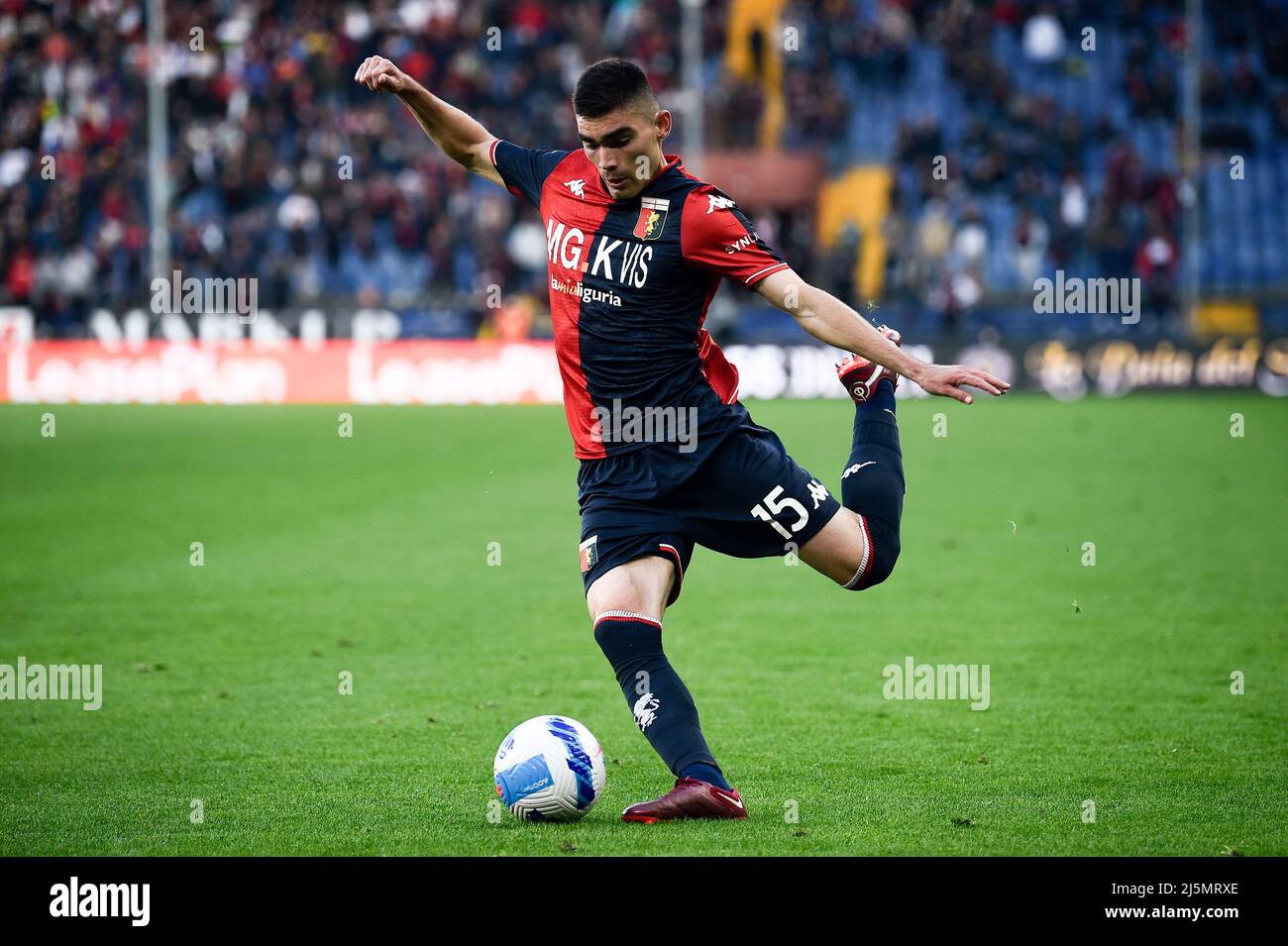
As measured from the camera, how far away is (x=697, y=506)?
5.45m

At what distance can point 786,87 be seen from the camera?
108ft

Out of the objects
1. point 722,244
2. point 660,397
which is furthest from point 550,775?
point 722,244

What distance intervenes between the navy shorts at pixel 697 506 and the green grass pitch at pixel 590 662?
0.87 metres

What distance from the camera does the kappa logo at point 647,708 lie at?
5.30m

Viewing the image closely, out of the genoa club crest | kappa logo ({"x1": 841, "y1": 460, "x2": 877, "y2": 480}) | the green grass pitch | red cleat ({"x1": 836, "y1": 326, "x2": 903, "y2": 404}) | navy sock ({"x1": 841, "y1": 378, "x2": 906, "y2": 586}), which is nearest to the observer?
the green grass pitch

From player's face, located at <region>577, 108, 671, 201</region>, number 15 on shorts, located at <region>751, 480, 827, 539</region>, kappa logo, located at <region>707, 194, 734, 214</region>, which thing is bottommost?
number 15 on shorts, located at <region>751, 480, 827, 539</region>

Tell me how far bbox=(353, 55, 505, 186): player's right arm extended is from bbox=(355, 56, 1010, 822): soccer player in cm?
4

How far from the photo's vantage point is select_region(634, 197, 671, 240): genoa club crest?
17.4 ft

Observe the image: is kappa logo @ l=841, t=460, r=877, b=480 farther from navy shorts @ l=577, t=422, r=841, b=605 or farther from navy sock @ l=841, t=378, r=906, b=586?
navy shorts @ l=577, t=422, r=841, b=605

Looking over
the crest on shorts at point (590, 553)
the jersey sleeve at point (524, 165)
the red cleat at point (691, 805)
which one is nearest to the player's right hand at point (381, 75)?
the jersey sleeve at point (524, 165)

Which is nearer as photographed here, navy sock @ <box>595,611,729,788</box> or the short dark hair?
the short dark hair

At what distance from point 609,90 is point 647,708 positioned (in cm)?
199

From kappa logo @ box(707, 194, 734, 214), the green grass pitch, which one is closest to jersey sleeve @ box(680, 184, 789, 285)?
kappa logo @ box(707, 194, 734, 214)

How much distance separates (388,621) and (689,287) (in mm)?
4470
